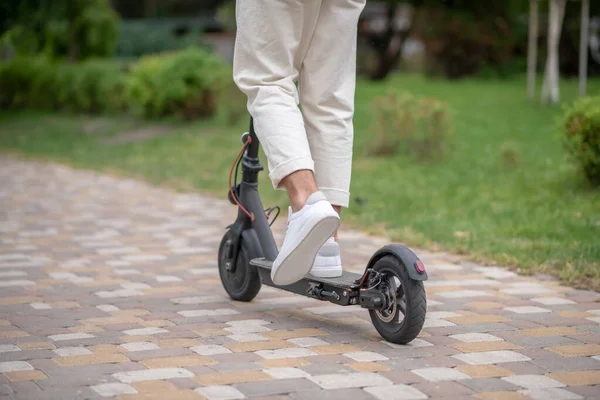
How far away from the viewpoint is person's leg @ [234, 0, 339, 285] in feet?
9.98

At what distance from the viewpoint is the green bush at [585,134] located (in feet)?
21.1

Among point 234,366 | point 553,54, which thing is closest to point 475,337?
point 234,366

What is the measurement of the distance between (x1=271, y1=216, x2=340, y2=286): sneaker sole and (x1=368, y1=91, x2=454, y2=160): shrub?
6.17 meters

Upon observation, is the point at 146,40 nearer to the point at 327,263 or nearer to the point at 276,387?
the point at 327,263

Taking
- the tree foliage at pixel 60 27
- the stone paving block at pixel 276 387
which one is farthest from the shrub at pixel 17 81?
the stone paving block at pixel 276 387

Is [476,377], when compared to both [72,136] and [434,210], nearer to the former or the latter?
[434,210]

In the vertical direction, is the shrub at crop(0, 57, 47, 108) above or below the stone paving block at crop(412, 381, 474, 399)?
above

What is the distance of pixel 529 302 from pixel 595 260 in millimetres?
835

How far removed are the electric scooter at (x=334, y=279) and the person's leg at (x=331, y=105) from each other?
17 cm

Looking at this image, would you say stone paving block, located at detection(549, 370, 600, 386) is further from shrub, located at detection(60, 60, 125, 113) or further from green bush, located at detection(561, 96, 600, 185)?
shrub, located at detection(60, 60, 125, 113)

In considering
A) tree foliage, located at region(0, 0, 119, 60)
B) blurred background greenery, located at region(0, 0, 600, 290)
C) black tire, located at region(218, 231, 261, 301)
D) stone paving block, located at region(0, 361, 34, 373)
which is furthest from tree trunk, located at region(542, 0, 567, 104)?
stone paving block, located at region(0, 361, 34, 373)

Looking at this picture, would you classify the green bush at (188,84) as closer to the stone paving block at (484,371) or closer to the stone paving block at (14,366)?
the stone paving block at (14,366)

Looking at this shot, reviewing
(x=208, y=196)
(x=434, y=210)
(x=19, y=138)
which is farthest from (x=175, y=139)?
(x=434, y=210)

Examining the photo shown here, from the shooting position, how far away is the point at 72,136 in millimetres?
13844
